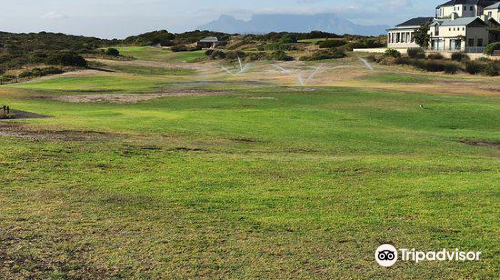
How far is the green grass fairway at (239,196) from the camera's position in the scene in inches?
485

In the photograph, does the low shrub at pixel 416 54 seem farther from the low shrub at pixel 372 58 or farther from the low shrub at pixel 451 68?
the low shrub at pixel 451 68

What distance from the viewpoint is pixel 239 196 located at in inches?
698

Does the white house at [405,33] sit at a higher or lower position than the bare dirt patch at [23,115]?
higher

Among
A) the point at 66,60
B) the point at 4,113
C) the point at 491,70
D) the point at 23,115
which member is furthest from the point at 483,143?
the point at 66,60

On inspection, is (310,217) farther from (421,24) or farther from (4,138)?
(421,24)

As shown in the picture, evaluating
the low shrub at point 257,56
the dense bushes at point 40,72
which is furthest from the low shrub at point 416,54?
the dense bushes at point 40,72

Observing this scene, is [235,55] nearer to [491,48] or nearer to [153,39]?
[491,48]

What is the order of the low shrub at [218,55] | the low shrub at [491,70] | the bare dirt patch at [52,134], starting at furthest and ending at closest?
the low shrub at [218,55], the low shrub at [491,70], the bare dirt patch at [52,134]

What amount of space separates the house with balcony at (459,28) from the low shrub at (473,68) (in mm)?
17552

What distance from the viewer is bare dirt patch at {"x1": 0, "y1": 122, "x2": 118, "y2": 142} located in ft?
86.6

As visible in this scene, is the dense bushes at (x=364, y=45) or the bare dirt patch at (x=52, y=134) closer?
the bare dirt patch at (x=52, y=134)

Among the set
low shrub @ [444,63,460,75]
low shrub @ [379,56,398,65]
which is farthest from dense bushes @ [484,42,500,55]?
low shrub @ [379,56,398,65]

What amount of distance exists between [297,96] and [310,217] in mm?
35889

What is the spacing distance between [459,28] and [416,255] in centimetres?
9715
